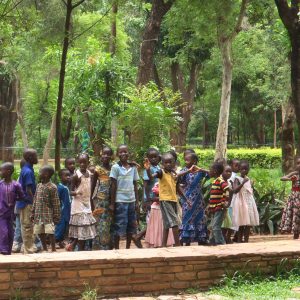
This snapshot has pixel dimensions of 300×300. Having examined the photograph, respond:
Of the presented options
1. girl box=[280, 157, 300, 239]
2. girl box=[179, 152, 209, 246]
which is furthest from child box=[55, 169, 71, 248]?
girl box=[280, 157, 300, 239]

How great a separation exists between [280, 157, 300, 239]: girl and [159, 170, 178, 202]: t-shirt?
1.96m

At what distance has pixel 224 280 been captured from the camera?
19.8 feet

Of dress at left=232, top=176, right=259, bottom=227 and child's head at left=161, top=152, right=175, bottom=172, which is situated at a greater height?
child's head at left=161, top=152, right=175, bottom=172

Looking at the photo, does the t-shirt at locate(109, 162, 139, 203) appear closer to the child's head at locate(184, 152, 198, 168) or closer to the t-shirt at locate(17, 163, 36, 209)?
the child's head at locate(184, 152, 198, 168)

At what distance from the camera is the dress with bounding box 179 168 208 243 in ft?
25.8

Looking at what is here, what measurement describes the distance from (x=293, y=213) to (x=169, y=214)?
2228mm

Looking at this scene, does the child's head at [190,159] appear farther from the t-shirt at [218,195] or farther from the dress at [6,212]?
the dress at [6,212]

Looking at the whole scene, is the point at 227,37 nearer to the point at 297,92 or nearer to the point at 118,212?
the point at 297,92

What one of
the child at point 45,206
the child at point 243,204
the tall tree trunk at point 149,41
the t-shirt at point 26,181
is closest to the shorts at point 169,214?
the child at point 45,206

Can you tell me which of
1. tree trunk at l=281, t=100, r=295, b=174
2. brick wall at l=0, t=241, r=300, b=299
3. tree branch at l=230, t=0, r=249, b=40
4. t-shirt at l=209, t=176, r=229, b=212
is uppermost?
tree branch at l=230, t=0, r=249, b=40

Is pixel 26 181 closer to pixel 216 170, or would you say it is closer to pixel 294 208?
pixel 216 170

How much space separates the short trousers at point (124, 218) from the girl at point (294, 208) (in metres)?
2.32

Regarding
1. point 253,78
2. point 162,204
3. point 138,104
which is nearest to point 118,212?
point 162,204

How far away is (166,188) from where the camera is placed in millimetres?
7383
